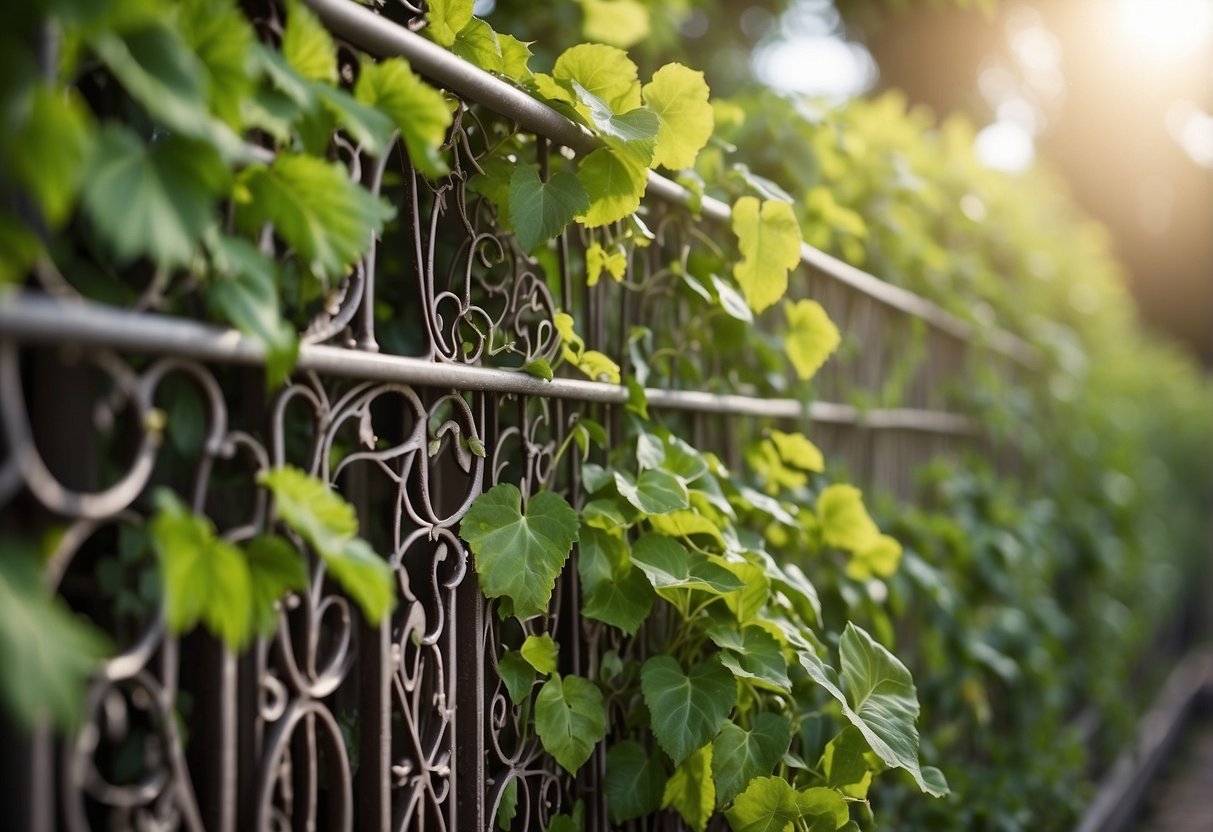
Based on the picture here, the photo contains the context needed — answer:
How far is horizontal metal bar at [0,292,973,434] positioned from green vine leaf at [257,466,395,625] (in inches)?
5.2

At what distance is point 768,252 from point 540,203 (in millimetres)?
634

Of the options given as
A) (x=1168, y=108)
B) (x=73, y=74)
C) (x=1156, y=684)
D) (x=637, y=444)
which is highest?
(x=1168, y=108)

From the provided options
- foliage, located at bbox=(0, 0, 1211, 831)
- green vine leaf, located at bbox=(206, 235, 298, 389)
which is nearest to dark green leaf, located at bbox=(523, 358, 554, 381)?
foliage, located at bbox=(0, 0, 1211, 831)

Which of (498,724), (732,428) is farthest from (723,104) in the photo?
(498,724)

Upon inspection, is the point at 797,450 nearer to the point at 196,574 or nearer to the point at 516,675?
the point at 516,675

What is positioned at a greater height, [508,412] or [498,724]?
[508,412]

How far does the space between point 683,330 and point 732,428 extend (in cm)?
34

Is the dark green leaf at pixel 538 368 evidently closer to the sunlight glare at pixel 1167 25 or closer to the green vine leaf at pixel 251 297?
the green vine leaf at pixel 251 297

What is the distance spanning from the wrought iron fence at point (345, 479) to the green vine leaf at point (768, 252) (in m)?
0.15

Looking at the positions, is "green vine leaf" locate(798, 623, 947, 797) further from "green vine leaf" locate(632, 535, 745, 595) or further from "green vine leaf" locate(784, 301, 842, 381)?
"green vine leaf" locate(784, 301, 842, 381)

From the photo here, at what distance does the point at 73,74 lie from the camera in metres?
0.96

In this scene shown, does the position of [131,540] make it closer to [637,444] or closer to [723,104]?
[637,444]

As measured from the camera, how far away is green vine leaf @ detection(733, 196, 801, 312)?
2.05m

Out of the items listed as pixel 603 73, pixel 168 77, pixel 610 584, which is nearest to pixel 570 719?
pixel 610 584
